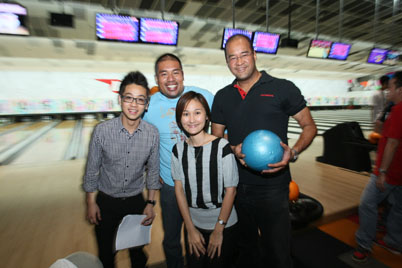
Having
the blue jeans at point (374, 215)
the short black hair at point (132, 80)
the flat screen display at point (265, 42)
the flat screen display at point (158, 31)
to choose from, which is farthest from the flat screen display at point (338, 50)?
the short black hair at point (132, 80)

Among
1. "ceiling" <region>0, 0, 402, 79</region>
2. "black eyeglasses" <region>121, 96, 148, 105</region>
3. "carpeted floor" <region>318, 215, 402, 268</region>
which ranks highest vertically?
"ceiling" <region>0, 0, 402, 79</region>

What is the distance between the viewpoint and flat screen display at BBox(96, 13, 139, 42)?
331 cm

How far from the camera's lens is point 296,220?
191 cm

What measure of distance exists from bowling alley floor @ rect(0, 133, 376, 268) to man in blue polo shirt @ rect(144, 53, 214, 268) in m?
0.42

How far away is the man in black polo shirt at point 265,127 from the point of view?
118cm

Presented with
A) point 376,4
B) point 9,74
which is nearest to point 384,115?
point 376,4

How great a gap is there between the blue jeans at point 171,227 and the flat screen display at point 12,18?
3.44 meters

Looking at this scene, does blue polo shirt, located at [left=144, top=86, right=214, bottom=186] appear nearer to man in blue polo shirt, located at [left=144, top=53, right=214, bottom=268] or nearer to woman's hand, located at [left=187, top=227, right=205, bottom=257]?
man in blue polo shirt, located at [left=144, top=53, right=214, bottom=268]

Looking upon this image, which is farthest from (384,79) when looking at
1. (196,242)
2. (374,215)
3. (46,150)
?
(46,150)

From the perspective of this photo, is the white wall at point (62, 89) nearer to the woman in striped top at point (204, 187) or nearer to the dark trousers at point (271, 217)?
the woman in striped top at point (204, 187)

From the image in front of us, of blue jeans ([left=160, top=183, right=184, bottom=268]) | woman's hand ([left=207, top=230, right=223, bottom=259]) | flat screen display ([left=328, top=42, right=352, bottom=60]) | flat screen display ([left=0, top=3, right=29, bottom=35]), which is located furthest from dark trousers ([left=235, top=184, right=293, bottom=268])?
flat screen display ([left=328, top=42, right=352, bottom=60])

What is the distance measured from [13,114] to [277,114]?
473 inches

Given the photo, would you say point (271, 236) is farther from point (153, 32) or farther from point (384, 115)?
point (153, 32)

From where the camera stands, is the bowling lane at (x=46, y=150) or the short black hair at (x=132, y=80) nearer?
the short black hair at (x=132, y=80)
